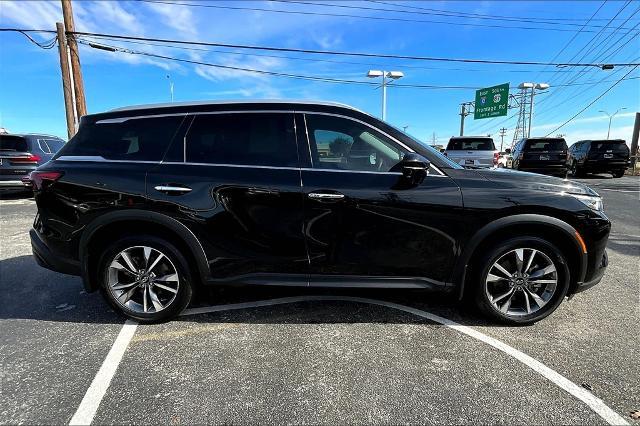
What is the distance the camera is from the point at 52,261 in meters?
3.48

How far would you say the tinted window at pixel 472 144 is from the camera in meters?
14.0

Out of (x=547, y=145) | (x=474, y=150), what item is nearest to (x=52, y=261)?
(x=474, y=150)

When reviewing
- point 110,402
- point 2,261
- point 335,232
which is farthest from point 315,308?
point 2,261

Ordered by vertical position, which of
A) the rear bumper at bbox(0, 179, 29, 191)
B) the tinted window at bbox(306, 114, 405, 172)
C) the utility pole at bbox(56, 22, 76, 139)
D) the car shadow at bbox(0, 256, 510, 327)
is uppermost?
the utility pole at bbox(56, 22, 76, 139)

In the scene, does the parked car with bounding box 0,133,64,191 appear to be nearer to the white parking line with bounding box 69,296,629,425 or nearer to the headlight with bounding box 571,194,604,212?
the white parking line with bounding box 69,296,629,425

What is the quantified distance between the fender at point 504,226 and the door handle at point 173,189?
225cm

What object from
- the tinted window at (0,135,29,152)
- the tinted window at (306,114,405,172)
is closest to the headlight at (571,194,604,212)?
the tinted window at (306,114,405,172)

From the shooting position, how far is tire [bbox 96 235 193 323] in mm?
3330

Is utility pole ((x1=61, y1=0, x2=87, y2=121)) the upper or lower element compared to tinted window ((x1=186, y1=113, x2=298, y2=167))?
upper

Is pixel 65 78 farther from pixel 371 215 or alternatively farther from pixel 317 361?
pixel 317 361

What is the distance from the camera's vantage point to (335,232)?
3174mm

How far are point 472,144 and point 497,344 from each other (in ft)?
40.5

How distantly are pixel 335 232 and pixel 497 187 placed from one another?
1.32 m

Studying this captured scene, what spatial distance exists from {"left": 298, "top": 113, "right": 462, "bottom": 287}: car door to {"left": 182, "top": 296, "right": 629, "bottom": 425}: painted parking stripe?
0.46 m
